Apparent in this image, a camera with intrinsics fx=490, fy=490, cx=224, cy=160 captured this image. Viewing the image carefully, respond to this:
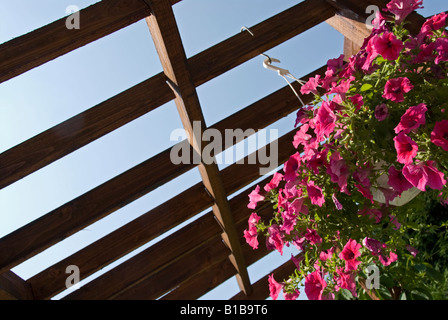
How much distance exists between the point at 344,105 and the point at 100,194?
1713 mm

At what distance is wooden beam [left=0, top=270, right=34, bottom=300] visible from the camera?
2.92 meters

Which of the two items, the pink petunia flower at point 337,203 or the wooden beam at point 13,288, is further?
the wooden beam at point 13,288

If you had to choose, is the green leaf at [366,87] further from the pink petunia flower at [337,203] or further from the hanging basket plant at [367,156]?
the pink petunia flower at [337,203]

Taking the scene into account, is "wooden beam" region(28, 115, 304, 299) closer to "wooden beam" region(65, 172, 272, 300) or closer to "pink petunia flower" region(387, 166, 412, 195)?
"wooden beam" region(65, 172, 272, 300)

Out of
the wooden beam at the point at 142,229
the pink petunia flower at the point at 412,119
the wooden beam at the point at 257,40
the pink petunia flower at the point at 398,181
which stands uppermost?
the wooden beam at the point at 257,40

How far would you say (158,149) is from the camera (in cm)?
302

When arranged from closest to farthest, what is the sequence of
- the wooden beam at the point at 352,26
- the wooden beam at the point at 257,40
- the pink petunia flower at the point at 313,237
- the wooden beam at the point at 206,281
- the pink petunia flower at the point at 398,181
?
the pink petunia flower at the point at 398,181 < the pink petunia flower at the point at 313,237 < the wooden beam at the point at 352,26 < the wooden beam at the point at 257,40 < the wooden beam at the point at 206,281

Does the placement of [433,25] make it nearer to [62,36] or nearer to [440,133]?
[440,133]

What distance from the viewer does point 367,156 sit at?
140 centimetres

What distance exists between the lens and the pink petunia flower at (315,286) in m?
1.50

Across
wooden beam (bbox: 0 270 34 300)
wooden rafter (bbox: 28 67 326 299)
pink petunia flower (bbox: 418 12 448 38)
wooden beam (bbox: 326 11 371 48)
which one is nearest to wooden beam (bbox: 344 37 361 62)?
wooden beam (bbox: 326 11 371 48)

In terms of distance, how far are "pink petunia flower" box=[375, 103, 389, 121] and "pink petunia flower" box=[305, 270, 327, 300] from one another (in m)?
0.51

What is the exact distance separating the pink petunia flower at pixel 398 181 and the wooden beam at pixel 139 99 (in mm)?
1187

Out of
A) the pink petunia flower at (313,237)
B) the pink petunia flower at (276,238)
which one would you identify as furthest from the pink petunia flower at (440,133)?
the pink petunia flower at (276,238)
